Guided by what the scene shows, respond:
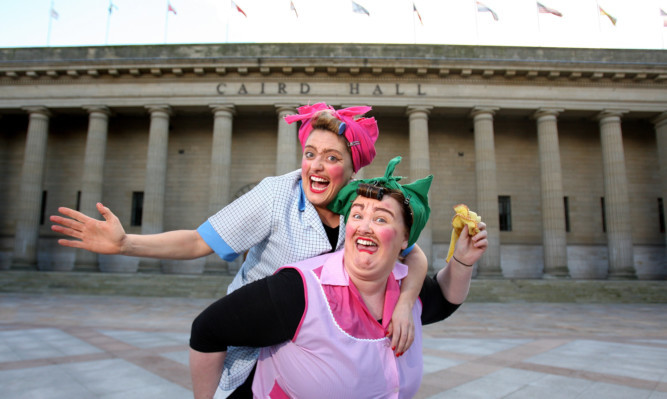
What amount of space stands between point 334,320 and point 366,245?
0.38 m

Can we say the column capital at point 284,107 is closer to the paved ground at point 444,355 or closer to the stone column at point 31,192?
the paved ground at point 444,355

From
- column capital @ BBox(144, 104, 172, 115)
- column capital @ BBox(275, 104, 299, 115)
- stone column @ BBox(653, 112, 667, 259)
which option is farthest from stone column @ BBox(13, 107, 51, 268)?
stone column @ BBox(653, 112, 667, 259)

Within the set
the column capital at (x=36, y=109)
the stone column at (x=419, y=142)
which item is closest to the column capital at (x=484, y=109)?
the stone column at (x=419, y=142)

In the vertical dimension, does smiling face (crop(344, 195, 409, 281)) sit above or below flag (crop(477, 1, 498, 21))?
below

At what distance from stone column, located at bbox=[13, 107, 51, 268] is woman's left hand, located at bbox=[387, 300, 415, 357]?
2664 cm

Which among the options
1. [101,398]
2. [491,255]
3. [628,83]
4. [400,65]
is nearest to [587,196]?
[628,83]

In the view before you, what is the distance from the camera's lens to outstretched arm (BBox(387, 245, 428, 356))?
1909mm

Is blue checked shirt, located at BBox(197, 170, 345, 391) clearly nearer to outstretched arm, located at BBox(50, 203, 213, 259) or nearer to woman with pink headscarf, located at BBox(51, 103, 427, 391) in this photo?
Answer: woman with pink headscarf, located at BBox(51, 103, 427, 391)

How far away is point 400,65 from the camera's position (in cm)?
2297

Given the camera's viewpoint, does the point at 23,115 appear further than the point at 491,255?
Yes

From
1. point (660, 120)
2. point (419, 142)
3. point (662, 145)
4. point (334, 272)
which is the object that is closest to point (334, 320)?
point (334, 272)

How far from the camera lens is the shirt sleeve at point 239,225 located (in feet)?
7.22

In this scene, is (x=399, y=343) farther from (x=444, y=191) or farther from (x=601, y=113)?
(x=601, y=113)

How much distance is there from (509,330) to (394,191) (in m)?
9.96
